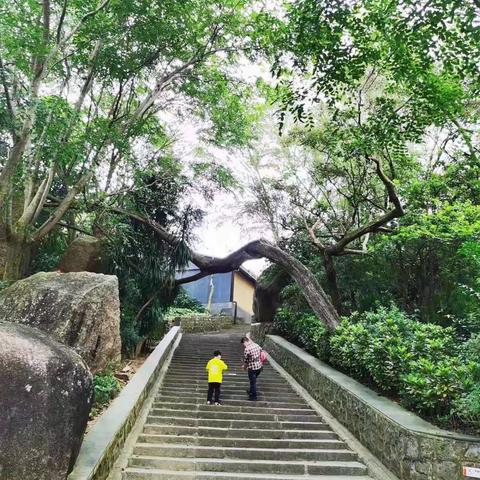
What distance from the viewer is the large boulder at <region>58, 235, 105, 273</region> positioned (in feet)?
37.1

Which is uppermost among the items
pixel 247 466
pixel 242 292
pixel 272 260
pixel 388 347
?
pixel 272 260

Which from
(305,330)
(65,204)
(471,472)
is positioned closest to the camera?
(471,472)

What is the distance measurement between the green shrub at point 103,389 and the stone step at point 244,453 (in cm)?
122

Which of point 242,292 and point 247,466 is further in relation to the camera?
point 242,292

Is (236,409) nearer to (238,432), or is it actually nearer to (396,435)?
(238,432)

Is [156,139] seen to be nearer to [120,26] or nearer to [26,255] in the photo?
[120,26]

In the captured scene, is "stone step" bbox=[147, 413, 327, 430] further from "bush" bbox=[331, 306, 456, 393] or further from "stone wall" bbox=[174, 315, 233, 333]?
"stone wall" bbox=[174, 315, 233, 333]

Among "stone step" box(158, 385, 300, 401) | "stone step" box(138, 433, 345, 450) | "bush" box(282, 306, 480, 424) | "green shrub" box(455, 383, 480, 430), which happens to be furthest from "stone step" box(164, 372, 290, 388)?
"green shrub" box(455, 383, 480, 430)

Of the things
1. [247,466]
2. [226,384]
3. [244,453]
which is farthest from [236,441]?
[226,384]

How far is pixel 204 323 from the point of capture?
22.8 metres

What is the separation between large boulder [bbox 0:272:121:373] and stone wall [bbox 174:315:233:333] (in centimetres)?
1385

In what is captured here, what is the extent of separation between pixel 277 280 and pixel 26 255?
1035 cm

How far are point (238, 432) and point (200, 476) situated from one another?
1.66 metres

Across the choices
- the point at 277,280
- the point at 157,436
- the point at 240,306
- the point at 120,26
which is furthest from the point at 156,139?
the point at 240,306
